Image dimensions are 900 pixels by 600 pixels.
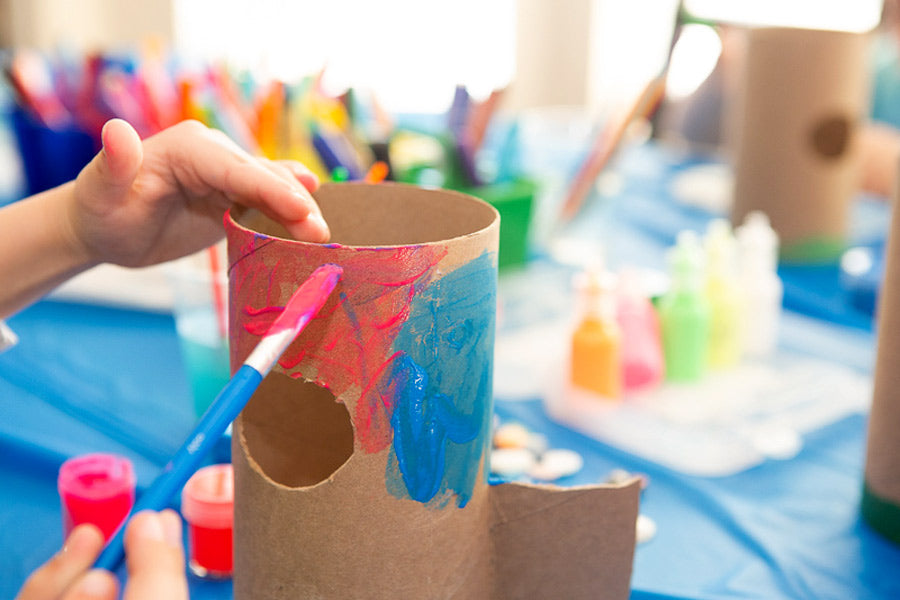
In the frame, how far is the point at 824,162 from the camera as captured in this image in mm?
1218

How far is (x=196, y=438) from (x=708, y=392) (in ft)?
1.96

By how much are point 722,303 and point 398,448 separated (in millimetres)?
543

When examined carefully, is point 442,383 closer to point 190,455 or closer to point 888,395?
point 190,455

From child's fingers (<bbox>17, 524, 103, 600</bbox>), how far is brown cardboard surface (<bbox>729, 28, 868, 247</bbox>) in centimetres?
107

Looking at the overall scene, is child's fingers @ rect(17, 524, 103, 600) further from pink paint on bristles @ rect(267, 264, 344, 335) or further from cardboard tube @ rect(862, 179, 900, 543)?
cardboard tube @ rect(862, 179, 900, 543)

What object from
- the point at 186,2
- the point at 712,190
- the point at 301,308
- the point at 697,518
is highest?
the point at 186,2

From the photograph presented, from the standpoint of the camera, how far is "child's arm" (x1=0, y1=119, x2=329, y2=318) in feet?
1.56

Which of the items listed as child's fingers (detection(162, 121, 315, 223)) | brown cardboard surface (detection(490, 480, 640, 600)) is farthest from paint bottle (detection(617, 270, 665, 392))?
child's fingers (detection(162, 121, 315, 223))

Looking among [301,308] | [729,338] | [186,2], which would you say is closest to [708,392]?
[729,338]

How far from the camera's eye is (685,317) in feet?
2.76

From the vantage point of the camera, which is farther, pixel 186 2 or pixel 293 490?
pixel 186 2

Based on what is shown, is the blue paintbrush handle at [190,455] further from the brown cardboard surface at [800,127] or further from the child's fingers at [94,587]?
the brown cardboard surface at [800,127]

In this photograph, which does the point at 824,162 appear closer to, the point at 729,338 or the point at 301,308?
the point at 729,338

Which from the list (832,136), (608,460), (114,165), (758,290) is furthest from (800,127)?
(114,165)
